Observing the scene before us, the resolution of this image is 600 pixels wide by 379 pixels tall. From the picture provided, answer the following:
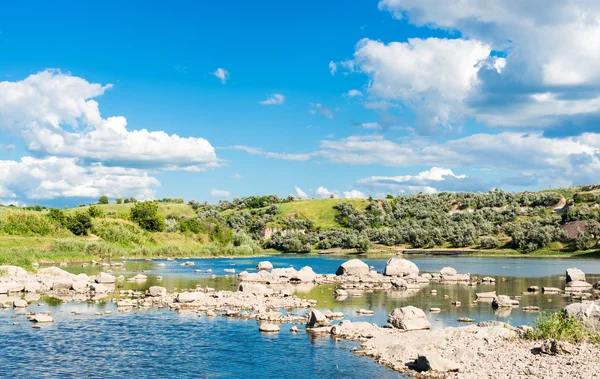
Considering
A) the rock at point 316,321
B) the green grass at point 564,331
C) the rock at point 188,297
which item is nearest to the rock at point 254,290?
the rock at point 188,297

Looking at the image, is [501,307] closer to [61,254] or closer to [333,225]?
[61,254]

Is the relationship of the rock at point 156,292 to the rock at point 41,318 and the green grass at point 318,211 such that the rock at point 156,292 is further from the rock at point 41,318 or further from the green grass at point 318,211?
the green grass at point 318,211

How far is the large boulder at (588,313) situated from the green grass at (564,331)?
29 centimetres

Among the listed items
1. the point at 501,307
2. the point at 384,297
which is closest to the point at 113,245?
the point at 384,297

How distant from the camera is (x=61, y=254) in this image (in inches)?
3423

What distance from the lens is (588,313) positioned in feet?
89.5

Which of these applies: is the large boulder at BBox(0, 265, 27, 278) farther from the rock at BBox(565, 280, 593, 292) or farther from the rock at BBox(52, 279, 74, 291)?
the rock at BBox(565, 280, 593, 292)

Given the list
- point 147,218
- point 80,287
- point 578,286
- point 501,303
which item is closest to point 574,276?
point 578,286

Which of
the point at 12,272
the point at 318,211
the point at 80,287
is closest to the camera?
the point at 80,287

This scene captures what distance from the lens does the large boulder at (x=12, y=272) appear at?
2143 inches

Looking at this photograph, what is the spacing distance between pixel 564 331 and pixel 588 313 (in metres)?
2.00

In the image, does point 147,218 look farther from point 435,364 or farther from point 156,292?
point 435,364

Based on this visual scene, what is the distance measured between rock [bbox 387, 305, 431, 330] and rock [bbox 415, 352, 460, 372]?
841 centimetres

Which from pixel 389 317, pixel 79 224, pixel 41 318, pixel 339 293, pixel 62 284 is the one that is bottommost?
pixel 339 293
